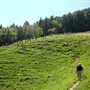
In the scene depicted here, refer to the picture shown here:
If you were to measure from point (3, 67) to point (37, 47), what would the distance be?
1047 inches

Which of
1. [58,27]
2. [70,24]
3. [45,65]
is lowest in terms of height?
[45,65]

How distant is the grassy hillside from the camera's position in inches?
1970

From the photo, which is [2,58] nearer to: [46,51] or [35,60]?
[35,60]

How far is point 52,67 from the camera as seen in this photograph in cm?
6556

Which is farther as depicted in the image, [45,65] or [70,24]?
[70,24]

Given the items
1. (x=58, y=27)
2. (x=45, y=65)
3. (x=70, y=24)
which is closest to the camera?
(x=45, y=65)

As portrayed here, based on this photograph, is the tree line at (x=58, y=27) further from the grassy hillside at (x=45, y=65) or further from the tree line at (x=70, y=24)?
the grassy hillside at (x=45, y=65)

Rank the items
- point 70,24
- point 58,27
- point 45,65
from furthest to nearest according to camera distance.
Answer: point 70,24, point 58,27, point 45,65

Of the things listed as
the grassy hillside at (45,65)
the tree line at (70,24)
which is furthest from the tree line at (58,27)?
the grassy hillside at (45,65)

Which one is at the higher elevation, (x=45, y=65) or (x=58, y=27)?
(x=58, y=27)

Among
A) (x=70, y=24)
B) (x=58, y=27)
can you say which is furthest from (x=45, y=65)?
(x=70, y=24)

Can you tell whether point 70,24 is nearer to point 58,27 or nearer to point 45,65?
point 58,27

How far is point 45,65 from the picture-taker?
6806cm

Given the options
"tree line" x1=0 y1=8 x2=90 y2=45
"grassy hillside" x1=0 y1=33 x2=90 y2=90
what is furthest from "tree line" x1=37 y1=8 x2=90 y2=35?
"grassy hillside" x1=0 y1=33 x2=90 y2=90
